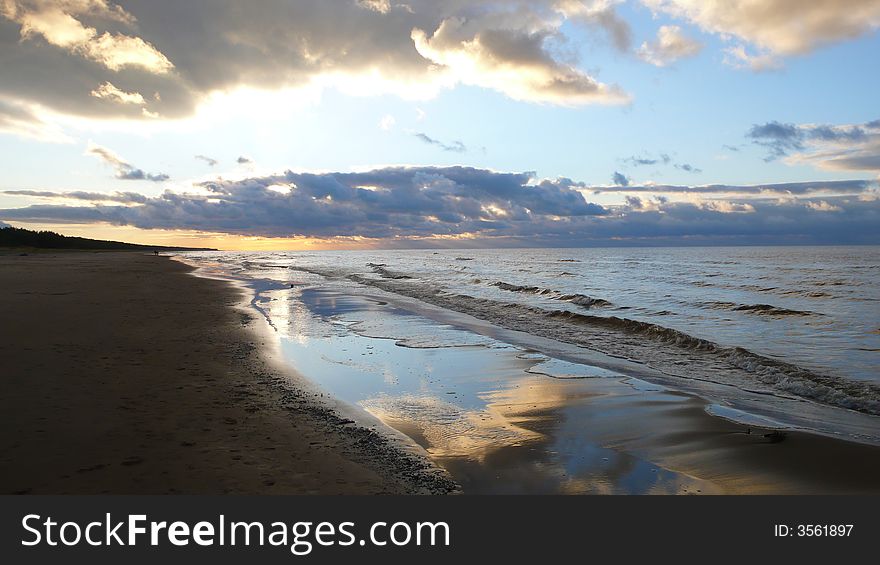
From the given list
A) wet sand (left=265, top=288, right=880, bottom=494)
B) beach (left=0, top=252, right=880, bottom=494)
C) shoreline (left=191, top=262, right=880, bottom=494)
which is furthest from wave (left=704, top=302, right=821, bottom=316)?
shoreline (left=191, top=262, right=880, bottom=494)

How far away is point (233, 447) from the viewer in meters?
6.18

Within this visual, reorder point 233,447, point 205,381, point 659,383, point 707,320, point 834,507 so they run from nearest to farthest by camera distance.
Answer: point 834,507 < point 233,447 < point 205,381 < point 659,383 < point 707,320

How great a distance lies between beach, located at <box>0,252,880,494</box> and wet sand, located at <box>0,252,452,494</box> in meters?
0.03

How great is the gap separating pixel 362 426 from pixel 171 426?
2.62 metres

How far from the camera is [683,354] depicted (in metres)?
14.5

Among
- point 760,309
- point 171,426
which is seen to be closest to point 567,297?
point 760,309

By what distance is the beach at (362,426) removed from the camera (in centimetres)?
545

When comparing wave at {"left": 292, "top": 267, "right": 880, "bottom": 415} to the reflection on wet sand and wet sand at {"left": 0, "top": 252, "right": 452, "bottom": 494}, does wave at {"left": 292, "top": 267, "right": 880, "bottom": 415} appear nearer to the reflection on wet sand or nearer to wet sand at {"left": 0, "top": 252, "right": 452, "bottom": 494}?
the reflection on wet sand

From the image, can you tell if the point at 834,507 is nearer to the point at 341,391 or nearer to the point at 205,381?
the point at 341,391

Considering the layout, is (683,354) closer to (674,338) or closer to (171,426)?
(674,338)

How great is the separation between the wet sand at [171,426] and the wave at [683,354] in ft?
28.8

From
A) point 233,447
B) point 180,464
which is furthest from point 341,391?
point 180,464

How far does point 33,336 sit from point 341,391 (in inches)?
360

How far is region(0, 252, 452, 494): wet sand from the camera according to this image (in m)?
5.19
